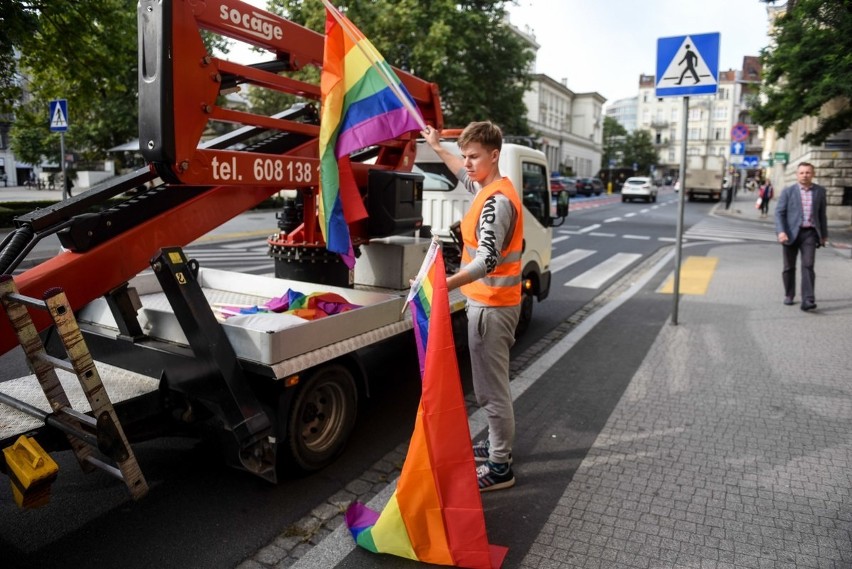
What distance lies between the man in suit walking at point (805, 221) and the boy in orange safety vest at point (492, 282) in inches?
252

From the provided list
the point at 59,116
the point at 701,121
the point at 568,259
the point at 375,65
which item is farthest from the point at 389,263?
the point at 701,121

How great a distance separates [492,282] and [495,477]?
120 centimetres

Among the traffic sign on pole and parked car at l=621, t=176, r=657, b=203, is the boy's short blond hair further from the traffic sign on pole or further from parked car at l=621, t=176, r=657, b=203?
parked car at l=621, t=176, r=657, b=203

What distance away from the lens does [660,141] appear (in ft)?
437

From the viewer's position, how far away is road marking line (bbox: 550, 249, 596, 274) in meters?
13.2

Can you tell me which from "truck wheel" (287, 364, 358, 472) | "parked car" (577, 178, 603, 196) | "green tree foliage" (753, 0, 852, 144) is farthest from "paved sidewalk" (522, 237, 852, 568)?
"parked car" (577, 178, 603, 196)

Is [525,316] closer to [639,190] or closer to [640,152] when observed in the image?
[639,190]

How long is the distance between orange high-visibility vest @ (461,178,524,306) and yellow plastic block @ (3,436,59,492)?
2241 millimetres

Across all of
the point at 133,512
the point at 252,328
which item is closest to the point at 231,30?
the point at 252,328

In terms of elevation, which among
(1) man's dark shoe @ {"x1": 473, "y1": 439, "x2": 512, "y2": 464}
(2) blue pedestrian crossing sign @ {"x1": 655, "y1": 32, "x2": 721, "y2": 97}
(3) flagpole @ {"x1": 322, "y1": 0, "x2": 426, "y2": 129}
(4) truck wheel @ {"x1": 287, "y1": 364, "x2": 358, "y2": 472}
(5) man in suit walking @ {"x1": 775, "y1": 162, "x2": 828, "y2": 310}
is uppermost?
(2) blue pedestrian crossing sign @ {"x1": 655, "y1": 32, "x2": 721, "y2": 97}

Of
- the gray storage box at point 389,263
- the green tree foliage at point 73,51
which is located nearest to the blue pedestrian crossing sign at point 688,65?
the gray storage box at point 389,263

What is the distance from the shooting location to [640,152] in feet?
365

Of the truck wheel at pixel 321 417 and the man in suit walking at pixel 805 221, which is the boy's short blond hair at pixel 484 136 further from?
the man in suit walking at pixel 805 221

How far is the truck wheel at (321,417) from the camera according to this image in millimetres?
3656
